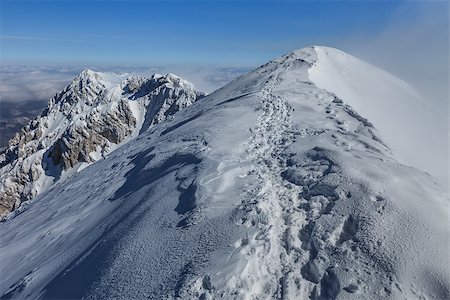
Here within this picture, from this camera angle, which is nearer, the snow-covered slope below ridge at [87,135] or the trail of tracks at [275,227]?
the trail of tracks at [275,227]

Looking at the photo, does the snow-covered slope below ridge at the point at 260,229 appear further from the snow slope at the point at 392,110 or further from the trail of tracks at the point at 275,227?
the snow slope at the point at 392,110

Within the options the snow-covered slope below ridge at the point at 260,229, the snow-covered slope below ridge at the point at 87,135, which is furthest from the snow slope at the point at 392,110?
the snow-covered slope below ridge at the point at 87,135

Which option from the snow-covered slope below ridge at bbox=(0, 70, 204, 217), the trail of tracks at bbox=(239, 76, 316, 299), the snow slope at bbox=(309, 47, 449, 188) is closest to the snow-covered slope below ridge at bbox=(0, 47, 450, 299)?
the trail of tracks at bbox=(239, 76, 316, 299)

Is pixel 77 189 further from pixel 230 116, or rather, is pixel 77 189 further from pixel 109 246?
pixel 109 246

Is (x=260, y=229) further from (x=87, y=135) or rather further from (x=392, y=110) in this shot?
(x=87, y=135)

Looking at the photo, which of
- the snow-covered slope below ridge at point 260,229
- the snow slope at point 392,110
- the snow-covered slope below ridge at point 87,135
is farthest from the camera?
the snow-covered slope below ridge at point 87,135

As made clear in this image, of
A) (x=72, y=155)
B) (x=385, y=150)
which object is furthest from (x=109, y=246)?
(x=72, y=155)

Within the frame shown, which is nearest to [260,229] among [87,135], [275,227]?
[275,227]
